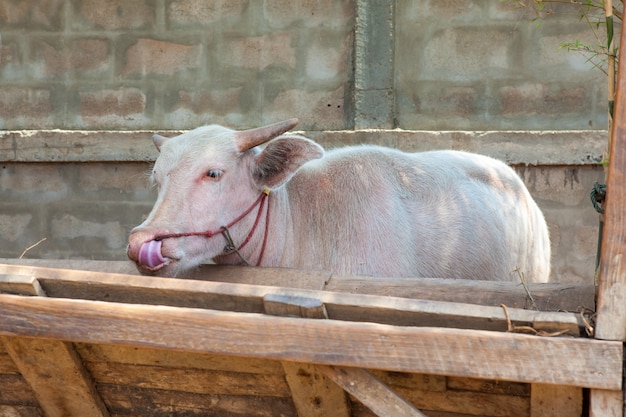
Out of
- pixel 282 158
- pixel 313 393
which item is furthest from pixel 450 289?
pixel 282 158

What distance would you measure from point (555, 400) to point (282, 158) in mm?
1974

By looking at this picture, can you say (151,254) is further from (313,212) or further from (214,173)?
(313,212)

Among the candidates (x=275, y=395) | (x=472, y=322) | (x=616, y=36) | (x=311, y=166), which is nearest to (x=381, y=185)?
(x=311, y=166)

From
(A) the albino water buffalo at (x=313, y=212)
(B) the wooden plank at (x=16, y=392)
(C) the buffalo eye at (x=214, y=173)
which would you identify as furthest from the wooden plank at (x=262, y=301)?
(C) the buffalo eye at (x=214, y=173)

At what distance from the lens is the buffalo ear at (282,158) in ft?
12.3

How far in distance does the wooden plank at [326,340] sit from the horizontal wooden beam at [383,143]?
4132 millimetres

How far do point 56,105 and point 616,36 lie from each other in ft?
15.2

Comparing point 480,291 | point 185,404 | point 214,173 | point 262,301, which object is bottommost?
point 185,404

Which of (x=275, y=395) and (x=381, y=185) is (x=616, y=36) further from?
(x=275, y=395)

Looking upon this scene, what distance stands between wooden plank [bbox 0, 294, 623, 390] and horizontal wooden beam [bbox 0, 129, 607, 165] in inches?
Result: 163

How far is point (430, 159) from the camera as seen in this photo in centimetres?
459

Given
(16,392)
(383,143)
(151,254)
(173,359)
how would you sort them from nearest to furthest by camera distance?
(173,359) < (16,392) < (151,254) < (383,143)

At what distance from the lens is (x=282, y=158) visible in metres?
3.80

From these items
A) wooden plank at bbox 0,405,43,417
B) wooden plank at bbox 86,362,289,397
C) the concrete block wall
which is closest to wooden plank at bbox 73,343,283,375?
wooden plank at bbox 86,362,289,397
